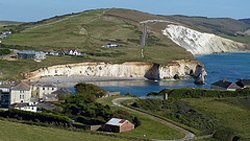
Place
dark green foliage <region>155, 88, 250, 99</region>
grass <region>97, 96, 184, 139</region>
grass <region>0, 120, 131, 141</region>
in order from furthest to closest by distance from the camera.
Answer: dark green foliage <region>155, 88, 250, 99</region> → grass <region>97, 96, 184, 139</region> → grass <region>0, 120, 131, 141</region>

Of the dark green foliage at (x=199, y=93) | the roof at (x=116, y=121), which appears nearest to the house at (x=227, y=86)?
the dark green foliage at (x=199, y=93)

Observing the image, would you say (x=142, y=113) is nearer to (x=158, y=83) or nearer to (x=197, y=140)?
(x=197, y=140)

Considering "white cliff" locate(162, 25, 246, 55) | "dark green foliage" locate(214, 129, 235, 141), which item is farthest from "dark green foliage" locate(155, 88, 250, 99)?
"white cliff" locate(162, 25, 246, 55)

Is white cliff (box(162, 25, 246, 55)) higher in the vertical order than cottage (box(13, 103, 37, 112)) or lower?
higher

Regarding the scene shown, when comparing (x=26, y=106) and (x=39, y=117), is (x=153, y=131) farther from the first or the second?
(x=26, y=106)

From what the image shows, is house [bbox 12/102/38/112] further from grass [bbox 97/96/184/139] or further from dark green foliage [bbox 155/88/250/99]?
dark green foliage [bbox 155/88/250/99]

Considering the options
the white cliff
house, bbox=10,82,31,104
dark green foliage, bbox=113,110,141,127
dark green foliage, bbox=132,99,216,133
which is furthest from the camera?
the white cliff
